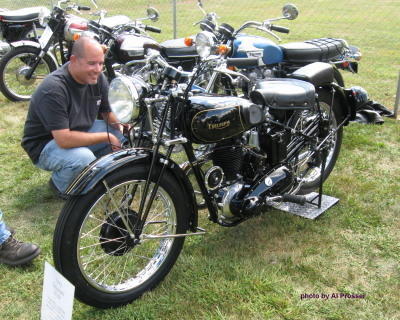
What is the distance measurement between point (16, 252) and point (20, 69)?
13.0 ft

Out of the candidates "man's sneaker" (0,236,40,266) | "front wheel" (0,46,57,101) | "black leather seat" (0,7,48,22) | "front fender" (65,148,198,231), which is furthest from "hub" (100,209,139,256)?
"black leather seat" (0,7,48,22)

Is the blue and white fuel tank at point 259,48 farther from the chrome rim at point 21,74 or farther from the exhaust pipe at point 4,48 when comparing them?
the exhaust pipe at point 4,48

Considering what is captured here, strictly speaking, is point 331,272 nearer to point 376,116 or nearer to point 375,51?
point 376,116

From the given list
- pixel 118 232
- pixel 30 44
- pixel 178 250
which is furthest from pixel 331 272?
pixel 30 44

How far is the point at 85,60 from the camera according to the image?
2988 millimetres

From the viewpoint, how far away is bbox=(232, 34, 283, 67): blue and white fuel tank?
179 inches

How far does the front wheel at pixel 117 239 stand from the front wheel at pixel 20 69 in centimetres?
400

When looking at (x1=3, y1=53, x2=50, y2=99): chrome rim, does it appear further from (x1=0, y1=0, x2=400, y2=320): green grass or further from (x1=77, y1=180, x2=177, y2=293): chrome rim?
(x1=77, y1=180, x2=177, y2=293): chrome rim

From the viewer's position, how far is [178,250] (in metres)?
2.61

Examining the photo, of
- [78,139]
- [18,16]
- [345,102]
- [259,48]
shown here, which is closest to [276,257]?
[345,102]

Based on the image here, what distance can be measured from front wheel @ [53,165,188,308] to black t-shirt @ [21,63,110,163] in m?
0.81

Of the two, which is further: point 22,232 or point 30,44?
point 30,44

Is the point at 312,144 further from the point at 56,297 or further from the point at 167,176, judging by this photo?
the point at 56,297

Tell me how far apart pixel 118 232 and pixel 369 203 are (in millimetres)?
2165
